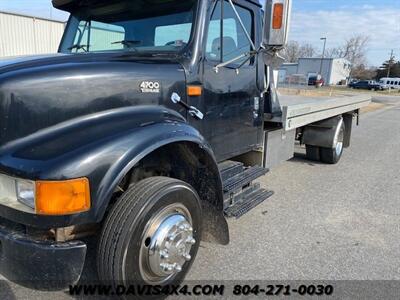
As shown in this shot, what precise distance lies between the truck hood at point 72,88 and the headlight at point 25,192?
0.27m

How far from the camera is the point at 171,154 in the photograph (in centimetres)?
277

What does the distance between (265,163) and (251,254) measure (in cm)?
126

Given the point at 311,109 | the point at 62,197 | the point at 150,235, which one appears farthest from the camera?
the point at 311,109

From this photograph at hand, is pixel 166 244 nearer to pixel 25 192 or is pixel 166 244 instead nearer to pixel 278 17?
pixel 25 192

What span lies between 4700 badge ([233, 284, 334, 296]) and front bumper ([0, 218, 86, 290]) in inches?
50.7

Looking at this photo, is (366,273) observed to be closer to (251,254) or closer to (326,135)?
(251,254)

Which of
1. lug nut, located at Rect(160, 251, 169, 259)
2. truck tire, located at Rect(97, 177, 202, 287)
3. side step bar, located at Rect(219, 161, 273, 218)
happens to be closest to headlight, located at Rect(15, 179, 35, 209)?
truck tire, located at Rect(97, 177, 202, 287)

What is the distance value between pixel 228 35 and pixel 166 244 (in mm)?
1916

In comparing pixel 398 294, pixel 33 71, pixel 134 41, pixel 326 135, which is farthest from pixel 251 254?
pixel 326 135

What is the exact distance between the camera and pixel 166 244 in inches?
95.9

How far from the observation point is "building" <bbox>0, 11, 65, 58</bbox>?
16.1 metres

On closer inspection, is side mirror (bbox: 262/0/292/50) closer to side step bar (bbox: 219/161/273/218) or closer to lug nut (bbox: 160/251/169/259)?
side step bar (bbox: 219/161/273/218)

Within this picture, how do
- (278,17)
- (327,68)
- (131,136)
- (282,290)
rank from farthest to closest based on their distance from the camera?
(327,68) → (278,17) → (282,290) → (131,136)

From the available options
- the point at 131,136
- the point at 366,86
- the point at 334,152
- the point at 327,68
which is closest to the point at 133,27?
the point at 131,136
